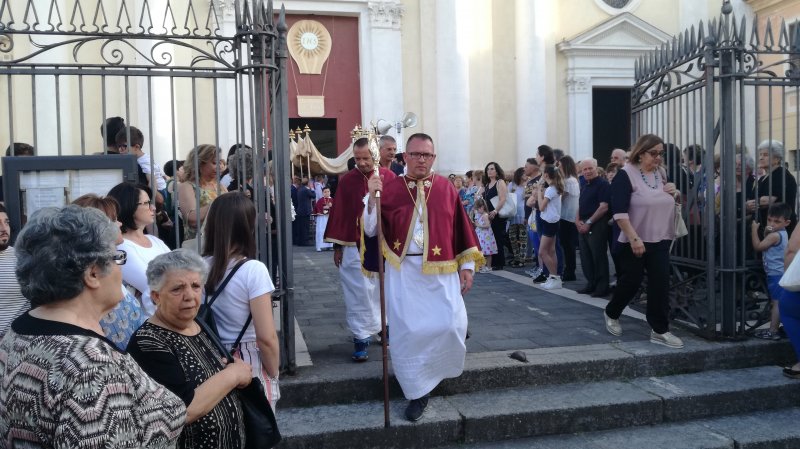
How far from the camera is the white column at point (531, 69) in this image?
758 inches

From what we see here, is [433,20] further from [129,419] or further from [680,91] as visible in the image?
[129,419]

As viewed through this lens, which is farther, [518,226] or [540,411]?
[518,226]

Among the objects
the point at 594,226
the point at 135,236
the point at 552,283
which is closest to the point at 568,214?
the point at 594,226

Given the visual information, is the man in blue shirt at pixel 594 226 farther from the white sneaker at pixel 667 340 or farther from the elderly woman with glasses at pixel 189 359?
the elderly woman with glasses at pixel 189 359

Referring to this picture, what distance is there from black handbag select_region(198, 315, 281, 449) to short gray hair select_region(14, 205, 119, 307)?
0.83 m

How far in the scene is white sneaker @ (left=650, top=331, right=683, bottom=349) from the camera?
5.48 meters

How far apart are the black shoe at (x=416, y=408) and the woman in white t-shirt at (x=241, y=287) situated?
1.21m

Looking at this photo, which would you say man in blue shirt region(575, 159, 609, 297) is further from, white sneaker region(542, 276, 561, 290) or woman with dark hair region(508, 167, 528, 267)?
woman with dark hair region(508, 167, 528, 267)

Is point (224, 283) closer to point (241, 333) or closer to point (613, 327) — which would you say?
point (241, 333)

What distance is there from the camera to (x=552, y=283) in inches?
345

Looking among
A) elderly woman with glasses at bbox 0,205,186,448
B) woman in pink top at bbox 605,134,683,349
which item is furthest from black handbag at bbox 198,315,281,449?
woman in pink top at bbox 605,134,683,349

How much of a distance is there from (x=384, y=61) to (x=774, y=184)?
1385 cm

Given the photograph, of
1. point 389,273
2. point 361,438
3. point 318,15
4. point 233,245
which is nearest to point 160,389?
point 233,245

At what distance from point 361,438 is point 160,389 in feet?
8.19
